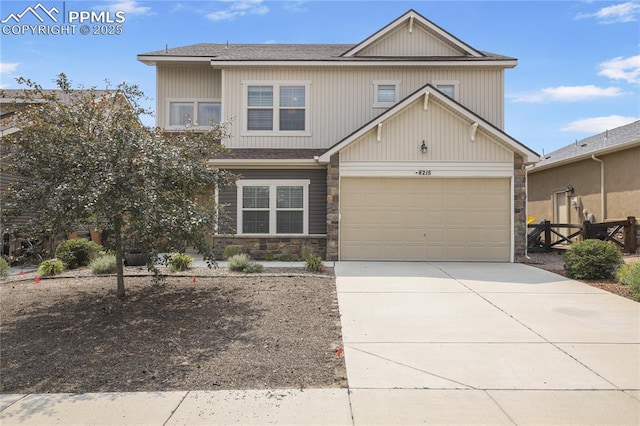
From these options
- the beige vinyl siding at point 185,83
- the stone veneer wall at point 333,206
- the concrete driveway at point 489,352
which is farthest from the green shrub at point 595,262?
the beige vinyl siding at point 185,83

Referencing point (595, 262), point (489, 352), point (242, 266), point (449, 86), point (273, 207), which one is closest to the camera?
point (489, 352)

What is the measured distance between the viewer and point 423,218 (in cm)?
1253

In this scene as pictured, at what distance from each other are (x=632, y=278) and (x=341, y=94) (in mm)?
9578

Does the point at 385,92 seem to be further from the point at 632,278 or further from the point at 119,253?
the point at 119,253

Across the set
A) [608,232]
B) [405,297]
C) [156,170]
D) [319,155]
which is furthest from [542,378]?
[608,232]

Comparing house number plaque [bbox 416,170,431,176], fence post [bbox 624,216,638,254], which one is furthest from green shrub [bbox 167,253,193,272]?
fence post [bbox 624,216,638,254]

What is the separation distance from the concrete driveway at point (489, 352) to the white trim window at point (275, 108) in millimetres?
6680

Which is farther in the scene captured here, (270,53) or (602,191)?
(602,191)

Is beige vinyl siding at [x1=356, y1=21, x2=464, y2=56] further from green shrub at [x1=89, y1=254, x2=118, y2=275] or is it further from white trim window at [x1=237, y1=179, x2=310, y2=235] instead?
green shrub at [x1=89, y1=254, x2=118, y2=275]

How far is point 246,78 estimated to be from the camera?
14.1 m

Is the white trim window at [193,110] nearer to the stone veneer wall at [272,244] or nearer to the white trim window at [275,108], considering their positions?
the white trim window at [275,108]

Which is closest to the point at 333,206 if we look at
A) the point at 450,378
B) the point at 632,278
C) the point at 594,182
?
the point at 632,278

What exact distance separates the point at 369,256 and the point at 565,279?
16.5 feet

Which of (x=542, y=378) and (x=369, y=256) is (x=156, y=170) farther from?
(x=369, y=256)
